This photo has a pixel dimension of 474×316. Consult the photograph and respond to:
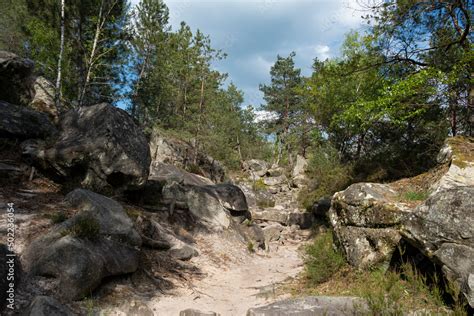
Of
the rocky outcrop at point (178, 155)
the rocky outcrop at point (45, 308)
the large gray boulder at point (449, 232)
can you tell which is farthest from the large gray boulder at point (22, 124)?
the rocky outcrop at point (178, 155)

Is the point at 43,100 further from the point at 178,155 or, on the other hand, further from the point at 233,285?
the point at 178,155

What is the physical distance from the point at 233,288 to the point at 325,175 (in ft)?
38.7

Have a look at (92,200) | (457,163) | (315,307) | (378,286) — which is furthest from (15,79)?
(457,163)

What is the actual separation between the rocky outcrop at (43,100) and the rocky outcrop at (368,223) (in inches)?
495

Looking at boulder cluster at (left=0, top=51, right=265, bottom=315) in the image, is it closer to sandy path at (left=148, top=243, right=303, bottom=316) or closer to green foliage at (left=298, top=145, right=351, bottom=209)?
sandy path at (left=148, top=243, right=303, bottom=316)

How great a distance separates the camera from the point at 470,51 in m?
8.37

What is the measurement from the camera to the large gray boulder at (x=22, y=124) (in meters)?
9.08

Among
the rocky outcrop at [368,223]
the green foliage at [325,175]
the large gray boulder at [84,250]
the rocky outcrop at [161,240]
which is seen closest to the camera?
the large gray boulder at [84,250]

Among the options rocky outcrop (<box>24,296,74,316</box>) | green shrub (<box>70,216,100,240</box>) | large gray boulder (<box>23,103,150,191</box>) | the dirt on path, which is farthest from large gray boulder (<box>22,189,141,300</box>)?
large gray boulder (<box>23,103,150,191</box>)

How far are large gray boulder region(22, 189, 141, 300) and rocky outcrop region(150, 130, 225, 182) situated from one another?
59.9ft

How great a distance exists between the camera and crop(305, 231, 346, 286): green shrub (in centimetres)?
672

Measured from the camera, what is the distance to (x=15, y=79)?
39.4 ft

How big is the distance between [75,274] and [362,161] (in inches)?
581

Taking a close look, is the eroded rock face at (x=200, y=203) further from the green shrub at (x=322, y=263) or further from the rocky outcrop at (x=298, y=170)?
the rocky outcrop at (x=298, y=170)
